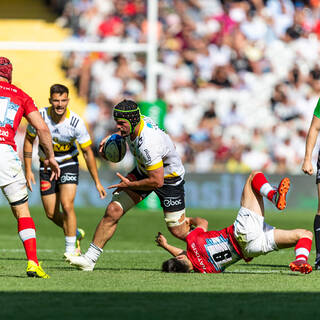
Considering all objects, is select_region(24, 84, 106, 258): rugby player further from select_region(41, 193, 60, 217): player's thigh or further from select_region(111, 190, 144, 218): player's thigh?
select_region(111, 190, 144, 218): player's thigh

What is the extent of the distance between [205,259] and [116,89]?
13.2 m

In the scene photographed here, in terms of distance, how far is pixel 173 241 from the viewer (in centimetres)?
1422

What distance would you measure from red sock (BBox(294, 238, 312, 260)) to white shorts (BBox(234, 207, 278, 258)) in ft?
1.01

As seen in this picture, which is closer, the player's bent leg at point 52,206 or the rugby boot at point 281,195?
the rugby boot at point 281,195

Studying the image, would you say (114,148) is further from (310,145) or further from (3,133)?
(310,145)

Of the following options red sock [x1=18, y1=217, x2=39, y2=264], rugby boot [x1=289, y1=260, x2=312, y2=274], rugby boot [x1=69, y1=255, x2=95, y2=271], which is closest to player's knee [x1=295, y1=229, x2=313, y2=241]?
rugby boot [x1=289, y1=260, x2=312, y2=274]

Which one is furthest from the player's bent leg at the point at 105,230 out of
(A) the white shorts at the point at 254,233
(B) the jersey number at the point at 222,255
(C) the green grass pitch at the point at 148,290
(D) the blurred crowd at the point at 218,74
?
(D) the blurred crowd at the point at 218,74

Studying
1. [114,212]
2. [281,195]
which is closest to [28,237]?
[114,212]

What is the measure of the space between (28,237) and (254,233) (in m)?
2.25

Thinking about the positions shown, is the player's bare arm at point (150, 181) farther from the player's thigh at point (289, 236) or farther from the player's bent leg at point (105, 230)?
the player's thigh at point (289, 236)
